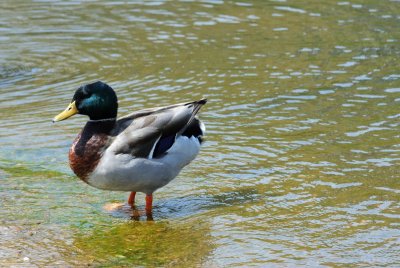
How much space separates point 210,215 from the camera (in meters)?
7.38

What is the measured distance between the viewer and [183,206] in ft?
24.9

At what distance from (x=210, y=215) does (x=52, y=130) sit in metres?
2.80

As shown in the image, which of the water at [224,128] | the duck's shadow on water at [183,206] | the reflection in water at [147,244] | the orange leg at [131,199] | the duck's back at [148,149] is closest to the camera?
the reflection in water at [147,244]

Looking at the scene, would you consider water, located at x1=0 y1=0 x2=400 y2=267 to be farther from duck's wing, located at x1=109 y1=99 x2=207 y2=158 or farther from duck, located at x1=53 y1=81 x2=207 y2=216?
duck's wing, located at x1=109 y1=99 x2=207 y2=158

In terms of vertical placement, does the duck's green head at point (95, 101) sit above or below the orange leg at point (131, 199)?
above

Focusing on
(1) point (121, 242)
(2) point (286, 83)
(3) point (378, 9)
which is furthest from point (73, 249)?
(3) point (378, 9)

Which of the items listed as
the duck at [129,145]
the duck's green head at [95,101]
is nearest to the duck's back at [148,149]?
the duck at [129,145]

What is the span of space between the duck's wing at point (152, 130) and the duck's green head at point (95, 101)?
0.14m

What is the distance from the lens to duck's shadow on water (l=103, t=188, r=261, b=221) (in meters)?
7.50

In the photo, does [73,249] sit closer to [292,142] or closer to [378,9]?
[292,142]

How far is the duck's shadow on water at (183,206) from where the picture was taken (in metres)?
7.50

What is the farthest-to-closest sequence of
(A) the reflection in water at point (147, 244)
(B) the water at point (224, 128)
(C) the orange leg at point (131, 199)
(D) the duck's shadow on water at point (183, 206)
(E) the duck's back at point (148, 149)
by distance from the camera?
1. (C) the orange leg at point (131, 199)
2. (D) the duck's shadow on water at point (183, 206)
3. (E) the duck's back at point (148, 149)
4. (B) the water at point (224, 128)
5. (A) the reflection in water at point (147, 244)

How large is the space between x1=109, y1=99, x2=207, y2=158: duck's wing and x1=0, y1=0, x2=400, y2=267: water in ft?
1.76

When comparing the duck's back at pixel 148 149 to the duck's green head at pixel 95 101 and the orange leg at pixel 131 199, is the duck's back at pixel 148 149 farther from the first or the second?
the orange leg at pixel 131 199
